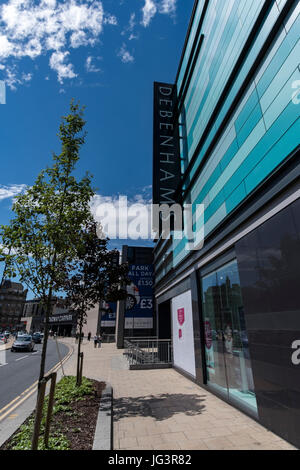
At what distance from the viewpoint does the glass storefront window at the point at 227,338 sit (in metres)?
6.07

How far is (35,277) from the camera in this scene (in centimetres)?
517

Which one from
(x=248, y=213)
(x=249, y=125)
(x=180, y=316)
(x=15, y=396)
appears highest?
(x=249, y=125)

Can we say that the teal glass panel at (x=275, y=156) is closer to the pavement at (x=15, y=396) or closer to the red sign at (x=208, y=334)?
the red sign at (x=208, y=334)

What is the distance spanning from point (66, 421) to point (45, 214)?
4.69 meters

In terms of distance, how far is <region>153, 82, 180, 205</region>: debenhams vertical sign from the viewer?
12.7 meters

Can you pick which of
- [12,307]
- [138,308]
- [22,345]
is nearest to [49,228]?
[22,345]

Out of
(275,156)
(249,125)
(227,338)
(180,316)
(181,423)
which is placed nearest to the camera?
(275,156)

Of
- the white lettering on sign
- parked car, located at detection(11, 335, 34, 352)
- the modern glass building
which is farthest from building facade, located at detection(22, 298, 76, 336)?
the white lettering on sign

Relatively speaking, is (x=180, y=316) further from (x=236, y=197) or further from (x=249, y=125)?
(x=249, y=125)

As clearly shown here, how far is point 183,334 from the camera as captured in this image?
1156 centimetres

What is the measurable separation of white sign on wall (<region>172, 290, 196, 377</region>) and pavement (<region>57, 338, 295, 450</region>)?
1618mm

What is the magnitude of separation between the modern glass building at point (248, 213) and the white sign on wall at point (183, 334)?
12 centimetres

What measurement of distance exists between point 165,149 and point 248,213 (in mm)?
9377
